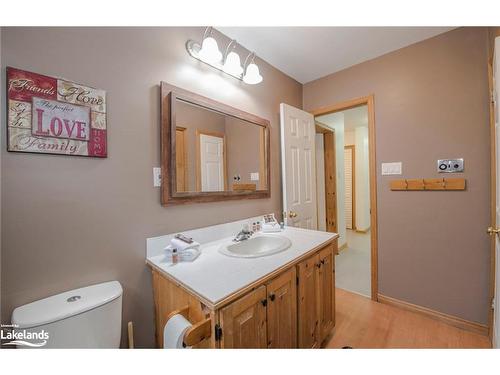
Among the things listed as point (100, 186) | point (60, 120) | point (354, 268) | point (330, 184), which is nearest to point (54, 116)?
point (60, 120)

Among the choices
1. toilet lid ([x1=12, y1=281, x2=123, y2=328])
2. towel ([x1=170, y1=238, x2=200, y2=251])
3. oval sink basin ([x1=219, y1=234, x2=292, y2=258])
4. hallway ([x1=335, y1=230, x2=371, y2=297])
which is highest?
towel ([x1=170, y1=238, x2=200, y2=251])

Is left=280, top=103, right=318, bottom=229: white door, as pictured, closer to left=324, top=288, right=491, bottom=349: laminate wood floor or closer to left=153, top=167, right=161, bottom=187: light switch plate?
left=324, top=288, right=491, bottom=349: laminate wood floor

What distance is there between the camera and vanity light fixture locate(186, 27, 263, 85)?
1247 millimetres

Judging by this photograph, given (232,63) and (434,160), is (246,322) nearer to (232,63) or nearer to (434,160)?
(232,63)

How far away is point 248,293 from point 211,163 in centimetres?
89

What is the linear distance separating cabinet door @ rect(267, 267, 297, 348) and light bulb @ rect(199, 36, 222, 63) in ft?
4.58

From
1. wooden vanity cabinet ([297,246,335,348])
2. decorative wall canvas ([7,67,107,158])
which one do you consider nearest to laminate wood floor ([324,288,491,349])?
wooden vanity cabinet ([297,246,335,348])

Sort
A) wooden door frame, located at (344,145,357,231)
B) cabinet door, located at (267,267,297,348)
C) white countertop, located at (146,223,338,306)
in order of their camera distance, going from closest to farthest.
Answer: white countertop, located at (146,223,338,306) → cabinet door, located at (267,267,297,348) → wooden door frame, located at (344,145,357,231)

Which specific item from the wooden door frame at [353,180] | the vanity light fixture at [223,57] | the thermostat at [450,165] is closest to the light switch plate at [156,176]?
the vanity light fixture at [223,57]

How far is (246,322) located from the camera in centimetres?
79

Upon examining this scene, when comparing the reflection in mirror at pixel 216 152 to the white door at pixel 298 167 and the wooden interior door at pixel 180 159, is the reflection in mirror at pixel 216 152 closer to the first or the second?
the wooden interior door at pixel 180 159

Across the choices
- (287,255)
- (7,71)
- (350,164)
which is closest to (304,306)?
(287,255)

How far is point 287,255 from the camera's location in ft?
3.51
